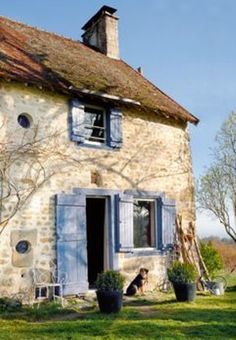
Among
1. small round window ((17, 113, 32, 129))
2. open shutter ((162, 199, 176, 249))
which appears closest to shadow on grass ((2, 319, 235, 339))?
open shutter ((162, 199, 176, 249))

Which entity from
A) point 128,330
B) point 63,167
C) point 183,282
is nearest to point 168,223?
point 183,282

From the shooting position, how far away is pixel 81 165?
32.4 ft

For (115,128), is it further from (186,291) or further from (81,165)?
(186,291)

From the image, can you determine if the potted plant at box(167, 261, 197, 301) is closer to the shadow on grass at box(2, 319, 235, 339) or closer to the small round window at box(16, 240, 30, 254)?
the shadow on grass at box(2, 319, 235, 339)

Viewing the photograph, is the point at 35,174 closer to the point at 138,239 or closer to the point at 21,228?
the point at 21,228

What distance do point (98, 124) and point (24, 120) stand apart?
221 centimetres

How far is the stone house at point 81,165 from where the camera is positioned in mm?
8828

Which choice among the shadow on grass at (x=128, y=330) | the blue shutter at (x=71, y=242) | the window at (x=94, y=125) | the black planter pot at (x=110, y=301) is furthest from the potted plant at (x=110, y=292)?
the window at (x=94, y=125)

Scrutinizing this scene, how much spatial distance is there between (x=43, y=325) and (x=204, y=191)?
46.4 feet

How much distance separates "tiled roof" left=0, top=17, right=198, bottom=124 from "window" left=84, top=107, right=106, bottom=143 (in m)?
0.60

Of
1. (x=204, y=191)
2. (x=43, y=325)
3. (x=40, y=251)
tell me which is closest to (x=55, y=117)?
(x=40, y=251)

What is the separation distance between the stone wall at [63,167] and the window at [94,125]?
1.31ft

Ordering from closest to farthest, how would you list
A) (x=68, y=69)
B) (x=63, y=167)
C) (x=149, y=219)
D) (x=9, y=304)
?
(x=9, y=304) → (x=63, y=167) → (x=68, y=69) → (x=149, y=219)

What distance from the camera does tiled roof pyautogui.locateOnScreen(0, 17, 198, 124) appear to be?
9.66 metres
